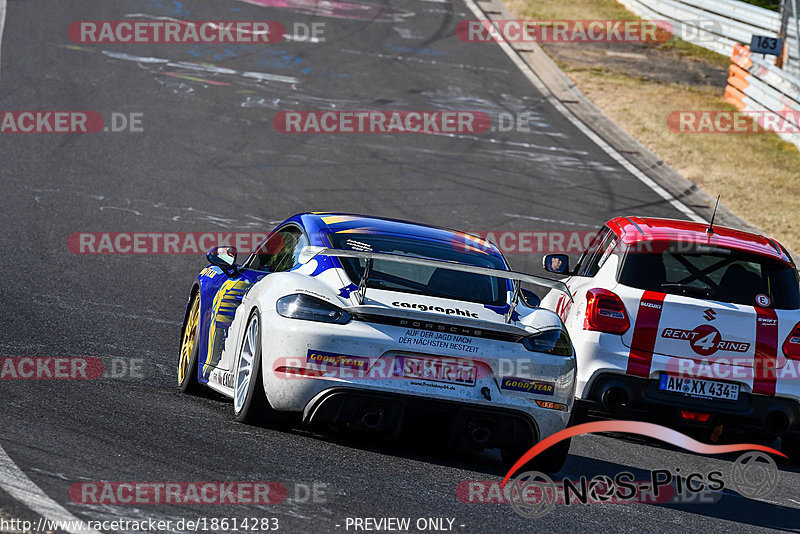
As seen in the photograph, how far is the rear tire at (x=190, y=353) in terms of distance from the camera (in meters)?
7.89

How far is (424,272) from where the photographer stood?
696cm

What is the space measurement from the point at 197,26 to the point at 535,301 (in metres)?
19.3

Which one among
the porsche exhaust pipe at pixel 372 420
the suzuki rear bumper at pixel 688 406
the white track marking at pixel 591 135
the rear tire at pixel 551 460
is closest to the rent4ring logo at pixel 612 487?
the rear tire at pixel 551 460

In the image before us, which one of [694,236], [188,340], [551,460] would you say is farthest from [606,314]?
[188,340]

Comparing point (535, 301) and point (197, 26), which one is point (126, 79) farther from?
point (535, 301)

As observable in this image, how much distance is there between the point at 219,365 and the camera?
24.6 ft

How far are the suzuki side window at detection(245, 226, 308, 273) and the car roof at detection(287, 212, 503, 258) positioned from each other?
9cm

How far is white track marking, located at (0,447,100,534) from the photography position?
4.53 m
